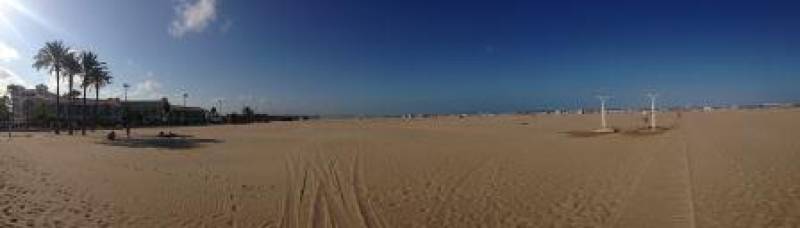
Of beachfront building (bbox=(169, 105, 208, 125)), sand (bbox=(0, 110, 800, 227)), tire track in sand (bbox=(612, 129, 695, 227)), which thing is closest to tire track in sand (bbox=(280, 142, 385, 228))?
sand (bbox=(0, 110, 800, 227))

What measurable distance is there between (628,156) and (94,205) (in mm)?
17457

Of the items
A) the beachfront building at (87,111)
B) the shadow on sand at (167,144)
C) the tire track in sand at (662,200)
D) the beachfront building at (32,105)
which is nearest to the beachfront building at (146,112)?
the beachfront building at (87,111)

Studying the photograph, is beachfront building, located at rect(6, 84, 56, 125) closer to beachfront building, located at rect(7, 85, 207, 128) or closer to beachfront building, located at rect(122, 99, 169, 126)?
beachfront building, located at rect(7, 85, 207, 128)

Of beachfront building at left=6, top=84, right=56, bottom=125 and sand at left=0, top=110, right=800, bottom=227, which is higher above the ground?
beachfront building at left=6, top=84, right=56, bottom=125

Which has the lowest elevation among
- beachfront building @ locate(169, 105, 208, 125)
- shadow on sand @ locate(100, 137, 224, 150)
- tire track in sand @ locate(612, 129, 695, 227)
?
tire track in sand @ locate(612, 129, 695, 227)

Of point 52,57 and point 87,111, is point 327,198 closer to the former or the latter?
point 52,57

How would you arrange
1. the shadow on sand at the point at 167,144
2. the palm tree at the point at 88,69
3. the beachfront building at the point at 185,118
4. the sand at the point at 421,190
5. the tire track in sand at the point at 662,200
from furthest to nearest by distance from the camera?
the beachfront building at the point at 185,118 → the palm tree at the point at 88,69 → the shadow on sand at the point at 167,144 → the sand at the point at 421,190 → the tire track in sand at the point at 662,200

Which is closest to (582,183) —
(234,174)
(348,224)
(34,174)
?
(348,224)

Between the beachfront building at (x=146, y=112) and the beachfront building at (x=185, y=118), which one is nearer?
the beachfront building at (x=146, y=112)

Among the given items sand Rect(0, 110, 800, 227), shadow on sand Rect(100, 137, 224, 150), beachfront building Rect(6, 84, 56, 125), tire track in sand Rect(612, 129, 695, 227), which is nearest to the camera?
tire track in sand Rect(612, 129, 695, 227)

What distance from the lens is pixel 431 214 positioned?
38.1ft

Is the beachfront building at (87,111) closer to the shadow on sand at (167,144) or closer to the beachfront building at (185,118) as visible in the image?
the beachfront building at (185,118)

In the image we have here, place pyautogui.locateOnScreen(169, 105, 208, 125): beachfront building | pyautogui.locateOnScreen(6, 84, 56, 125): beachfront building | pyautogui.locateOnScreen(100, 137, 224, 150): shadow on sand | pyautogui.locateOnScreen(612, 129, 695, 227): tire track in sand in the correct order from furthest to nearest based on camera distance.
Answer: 1. pyautogui.locateOnScreen(169, 105, 208, 125): beachfront building
2. pyautogui.locateOnScreen(6, 84, 56, 125): beachfront building
3. pyautogui.locateOnScreen(100, 137, 224, 150): shadow on sand
4. pyautogui.locateOnScreen(612, 129, 695, 227): tire track in sand

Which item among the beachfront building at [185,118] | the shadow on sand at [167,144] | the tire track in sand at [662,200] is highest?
the beachfront building at [185,118]
